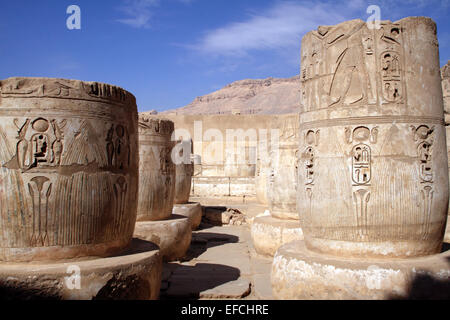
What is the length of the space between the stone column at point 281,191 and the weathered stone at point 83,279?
2935mm

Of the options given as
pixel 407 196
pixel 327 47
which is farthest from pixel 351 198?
pixel 327 47

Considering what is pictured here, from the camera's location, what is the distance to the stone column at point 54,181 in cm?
276

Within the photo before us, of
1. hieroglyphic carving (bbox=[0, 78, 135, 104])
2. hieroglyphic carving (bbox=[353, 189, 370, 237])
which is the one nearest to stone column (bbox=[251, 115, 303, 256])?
hieroglyphic carving (bbox=[353, 189, 370, 237])

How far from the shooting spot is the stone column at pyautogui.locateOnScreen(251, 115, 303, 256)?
5.80 metres

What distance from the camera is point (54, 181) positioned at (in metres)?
2.77

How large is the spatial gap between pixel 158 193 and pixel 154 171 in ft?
1.11

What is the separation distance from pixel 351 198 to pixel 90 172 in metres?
2.05

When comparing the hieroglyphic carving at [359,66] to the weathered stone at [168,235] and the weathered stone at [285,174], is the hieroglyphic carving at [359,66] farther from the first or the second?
the weathered stone at [168,235]

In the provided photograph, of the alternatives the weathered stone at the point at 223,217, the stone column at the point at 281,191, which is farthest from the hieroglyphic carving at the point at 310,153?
the weathered stone at the point at 223,217

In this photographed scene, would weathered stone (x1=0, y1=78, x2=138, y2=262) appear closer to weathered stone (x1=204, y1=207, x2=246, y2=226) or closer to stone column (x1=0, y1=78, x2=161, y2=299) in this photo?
stone column (x1=0, y1=78, x2=161, y2=299)

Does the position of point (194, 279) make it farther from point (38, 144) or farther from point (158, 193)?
point (38, 144)

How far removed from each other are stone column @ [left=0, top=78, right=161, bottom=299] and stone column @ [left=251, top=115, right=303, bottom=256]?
3102 millimetres

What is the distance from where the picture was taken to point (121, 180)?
3.15m

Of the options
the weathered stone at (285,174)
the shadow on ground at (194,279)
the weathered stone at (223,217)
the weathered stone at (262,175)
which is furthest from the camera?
the weathered stone at (223,217)
